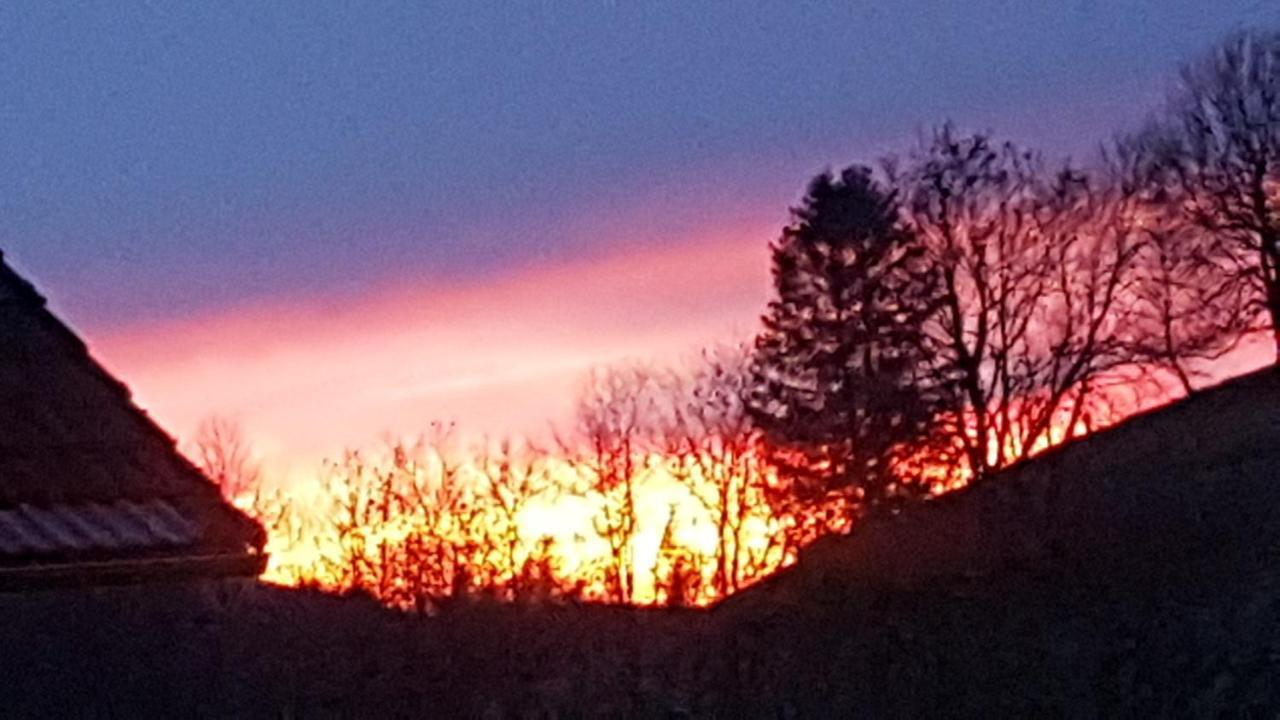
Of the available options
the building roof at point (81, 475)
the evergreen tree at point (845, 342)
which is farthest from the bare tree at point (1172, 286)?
the building roof at point (81, 475)

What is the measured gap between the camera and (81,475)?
22.7 feet

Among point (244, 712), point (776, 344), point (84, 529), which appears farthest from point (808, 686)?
point (776, 344)

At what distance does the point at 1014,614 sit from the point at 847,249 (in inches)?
1028

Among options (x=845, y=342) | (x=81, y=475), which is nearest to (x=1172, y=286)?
(x=845, y=342)

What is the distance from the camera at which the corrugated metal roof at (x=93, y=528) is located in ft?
21.0

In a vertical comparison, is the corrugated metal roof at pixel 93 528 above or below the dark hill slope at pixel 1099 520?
below

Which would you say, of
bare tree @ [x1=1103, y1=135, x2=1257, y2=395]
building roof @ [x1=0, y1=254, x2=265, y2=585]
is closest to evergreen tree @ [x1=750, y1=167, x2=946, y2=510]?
bare tree @ [x1=1103, y1=135, x2=1257, y2=395]

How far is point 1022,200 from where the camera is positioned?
48.2 m

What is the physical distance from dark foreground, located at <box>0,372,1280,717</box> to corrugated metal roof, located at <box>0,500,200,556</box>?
700 centimetres

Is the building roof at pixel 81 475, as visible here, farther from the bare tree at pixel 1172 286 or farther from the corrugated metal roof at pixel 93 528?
the bare tree at pixel 1172 286

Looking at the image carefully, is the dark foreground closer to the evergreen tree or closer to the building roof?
the building roof

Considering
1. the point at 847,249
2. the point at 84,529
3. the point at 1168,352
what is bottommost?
the point at 84,529

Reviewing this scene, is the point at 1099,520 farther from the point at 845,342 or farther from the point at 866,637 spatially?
the point at 845,342

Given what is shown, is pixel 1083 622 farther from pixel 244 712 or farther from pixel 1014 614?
pixel 244 712
